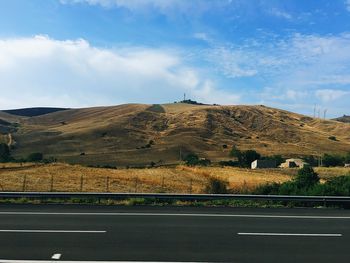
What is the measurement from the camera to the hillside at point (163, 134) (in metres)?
96.4

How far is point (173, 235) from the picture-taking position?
10250 millimetres

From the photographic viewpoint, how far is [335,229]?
37.7 feet

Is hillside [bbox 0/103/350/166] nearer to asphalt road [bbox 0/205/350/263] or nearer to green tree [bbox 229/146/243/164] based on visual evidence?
green tree [bbox 229/146/243/164]

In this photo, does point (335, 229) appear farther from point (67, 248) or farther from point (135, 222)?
point (67, 248)

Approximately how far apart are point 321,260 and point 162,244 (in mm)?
3052

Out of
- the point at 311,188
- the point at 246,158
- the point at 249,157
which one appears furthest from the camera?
the point at 249,157

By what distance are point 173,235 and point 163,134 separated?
107113 millimetres

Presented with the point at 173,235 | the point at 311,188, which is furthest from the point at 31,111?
the point at 173,235

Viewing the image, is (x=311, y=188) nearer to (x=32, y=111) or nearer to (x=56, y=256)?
(x=56, y=256)

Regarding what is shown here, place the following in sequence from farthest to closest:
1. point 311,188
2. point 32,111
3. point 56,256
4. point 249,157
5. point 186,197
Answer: point 32,111, point 249,157, point 311,188, point 186,197, point 56,256

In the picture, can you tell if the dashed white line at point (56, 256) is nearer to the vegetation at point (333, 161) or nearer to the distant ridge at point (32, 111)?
the vegetation at point (333, 161)

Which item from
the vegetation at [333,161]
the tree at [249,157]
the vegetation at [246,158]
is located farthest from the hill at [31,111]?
the vegetation at [333,161]

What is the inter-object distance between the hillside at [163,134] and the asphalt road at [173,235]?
64824mm

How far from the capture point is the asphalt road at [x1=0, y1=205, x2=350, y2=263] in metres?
8.27
